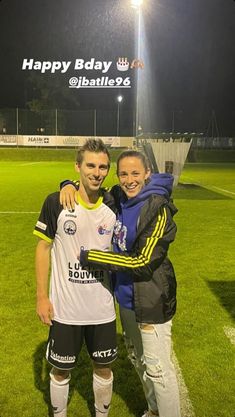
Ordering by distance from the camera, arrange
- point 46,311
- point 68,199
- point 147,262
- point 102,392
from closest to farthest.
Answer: point 147,262 < point 68,199 < point 46,311 < point 102,392

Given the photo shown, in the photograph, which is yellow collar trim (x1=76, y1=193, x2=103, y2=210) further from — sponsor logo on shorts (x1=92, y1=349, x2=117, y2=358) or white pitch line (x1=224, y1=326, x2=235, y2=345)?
white pitch line (x1=224, y1=326, x2=235, y2=345)

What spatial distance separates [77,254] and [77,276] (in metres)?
0.13

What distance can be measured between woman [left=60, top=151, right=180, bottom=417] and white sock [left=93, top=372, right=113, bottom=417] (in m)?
0.30

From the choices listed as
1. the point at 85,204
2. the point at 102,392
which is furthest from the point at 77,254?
the point at 102,392

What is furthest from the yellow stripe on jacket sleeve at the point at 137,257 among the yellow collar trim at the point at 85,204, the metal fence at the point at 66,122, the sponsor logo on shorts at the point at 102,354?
the metal fence at the point at 66,122

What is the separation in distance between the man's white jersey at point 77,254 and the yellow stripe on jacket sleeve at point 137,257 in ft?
0.54

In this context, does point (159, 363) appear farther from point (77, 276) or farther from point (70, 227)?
point (70, 227)

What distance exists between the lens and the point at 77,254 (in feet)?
8.97

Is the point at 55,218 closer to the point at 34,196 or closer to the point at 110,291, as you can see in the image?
the point at 110,291

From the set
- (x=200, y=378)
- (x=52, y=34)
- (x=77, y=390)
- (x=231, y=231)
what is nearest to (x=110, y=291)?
(x=77, y=390)

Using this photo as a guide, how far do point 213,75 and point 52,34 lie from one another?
2284 centimetres

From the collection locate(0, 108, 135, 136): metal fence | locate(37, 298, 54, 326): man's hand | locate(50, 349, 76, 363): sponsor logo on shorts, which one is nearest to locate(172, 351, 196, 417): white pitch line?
locate(50, 349, 76, 363): sponsor logo on shorts

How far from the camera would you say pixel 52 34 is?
64.2 m

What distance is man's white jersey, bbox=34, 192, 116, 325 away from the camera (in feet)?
8.86
